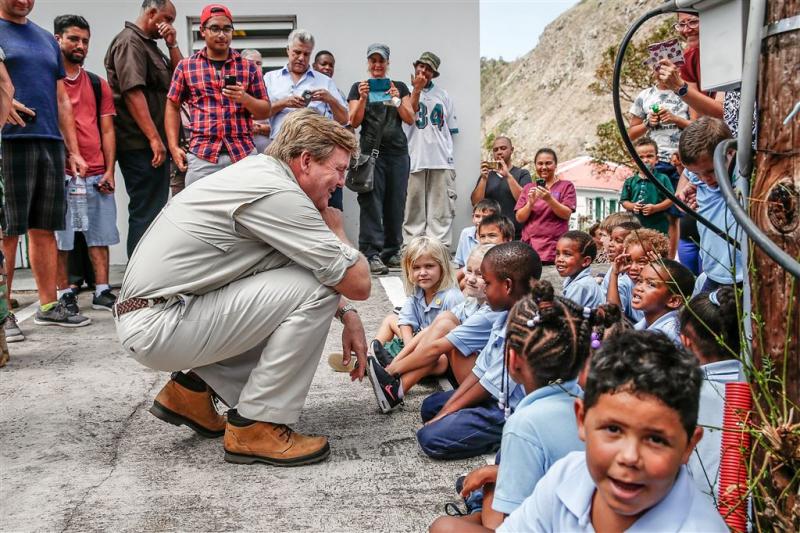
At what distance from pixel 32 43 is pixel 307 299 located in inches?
129

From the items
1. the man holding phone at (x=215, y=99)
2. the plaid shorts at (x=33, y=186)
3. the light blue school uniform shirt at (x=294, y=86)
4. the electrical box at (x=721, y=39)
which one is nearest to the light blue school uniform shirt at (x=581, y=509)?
the electrical box at (x=721, y=39)

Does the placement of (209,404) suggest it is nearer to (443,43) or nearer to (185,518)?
(185,518)

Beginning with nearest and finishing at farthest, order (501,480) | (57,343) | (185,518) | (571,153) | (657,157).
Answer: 1. (501,480)
2. (185,518)
3. (57,343)
4. (657,157)
5. (571,153)

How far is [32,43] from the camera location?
5605 mm

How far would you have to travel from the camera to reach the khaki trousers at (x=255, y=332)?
3512 millimetres

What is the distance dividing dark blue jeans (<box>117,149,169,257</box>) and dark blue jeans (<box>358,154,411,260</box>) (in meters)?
1.96

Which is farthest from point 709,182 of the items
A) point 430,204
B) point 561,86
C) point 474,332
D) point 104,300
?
point 561,86

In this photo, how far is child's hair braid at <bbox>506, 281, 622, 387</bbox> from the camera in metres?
2.59

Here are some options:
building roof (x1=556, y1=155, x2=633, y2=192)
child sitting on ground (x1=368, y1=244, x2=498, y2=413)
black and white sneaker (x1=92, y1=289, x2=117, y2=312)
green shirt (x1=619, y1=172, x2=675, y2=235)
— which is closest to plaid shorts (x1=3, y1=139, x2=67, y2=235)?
black and white sneaker (x1=92, y1=289, x2=117, y2=312)

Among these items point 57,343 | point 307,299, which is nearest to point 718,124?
point 307,299

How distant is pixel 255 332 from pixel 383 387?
78cm

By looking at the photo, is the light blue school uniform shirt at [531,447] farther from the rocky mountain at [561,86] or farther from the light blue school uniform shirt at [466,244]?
the rocky mountain at [561,86]

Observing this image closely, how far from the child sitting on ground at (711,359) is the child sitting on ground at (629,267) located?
1.20m

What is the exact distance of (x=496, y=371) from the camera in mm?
3588
